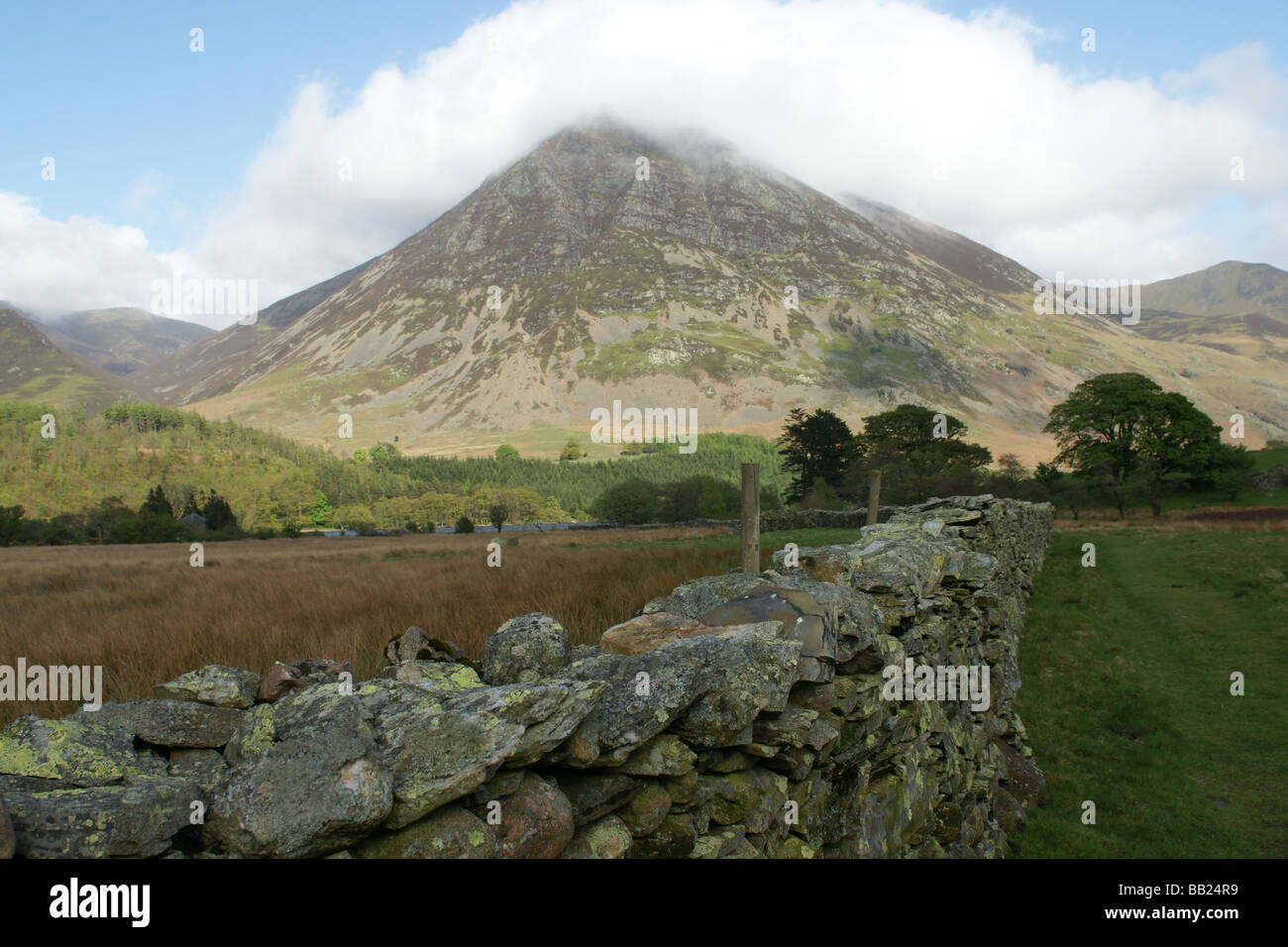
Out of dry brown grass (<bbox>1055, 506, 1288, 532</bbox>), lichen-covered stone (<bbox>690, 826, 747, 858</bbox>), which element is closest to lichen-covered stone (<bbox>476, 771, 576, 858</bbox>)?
lichen-covered stone (<bbox>690, 826, 747, 858</bbox>)

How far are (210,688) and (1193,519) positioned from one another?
48420 mm

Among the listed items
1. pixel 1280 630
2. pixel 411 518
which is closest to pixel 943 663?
pixel 1280 630

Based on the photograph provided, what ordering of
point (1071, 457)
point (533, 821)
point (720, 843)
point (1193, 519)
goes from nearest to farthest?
1. point (533, 821)
2. point (720, 843)
3. point (1193, 519)
4. point (1071, 457)

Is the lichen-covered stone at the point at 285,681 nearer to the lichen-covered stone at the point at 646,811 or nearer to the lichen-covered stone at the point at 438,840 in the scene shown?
the lichen-covered stone at the point at 438,840

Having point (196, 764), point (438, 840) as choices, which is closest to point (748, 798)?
point (438, 840)

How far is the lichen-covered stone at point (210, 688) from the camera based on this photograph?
9.09 feet

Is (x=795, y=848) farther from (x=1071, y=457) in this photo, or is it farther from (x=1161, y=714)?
(x=1071, y=457)

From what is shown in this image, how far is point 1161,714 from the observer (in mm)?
10023

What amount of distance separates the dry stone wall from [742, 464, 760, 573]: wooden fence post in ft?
4.29

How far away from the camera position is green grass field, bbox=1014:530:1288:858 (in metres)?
7.09

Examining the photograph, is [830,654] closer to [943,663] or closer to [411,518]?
[943,663]

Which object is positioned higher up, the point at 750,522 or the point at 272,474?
the point at 272,474

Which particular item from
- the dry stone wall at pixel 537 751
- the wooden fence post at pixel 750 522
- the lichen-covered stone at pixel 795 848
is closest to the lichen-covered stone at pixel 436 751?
the dry stone wall at pixel 537 751

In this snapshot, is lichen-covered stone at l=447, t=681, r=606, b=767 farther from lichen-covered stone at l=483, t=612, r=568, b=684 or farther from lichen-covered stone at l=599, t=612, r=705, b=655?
lichen-covered stone at l=599, t=612, r=705, b=655
